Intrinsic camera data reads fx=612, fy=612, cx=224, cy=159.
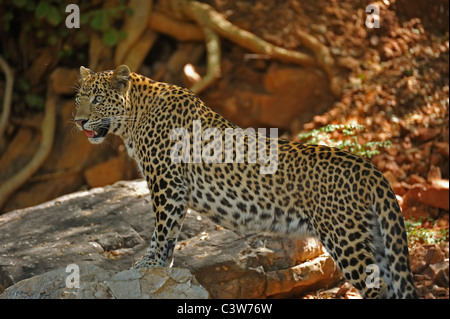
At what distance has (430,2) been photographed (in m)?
13.7

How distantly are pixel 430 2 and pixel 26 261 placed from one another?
10.5 metres

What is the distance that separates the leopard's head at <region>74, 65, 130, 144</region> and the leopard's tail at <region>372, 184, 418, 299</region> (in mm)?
3243

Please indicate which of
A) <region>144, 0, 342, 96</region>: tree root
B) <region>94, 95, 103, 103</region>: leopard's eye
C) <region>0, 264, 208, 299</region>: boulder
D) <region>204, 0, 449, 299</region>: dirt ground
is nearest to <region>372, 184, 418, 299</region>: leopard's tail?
<region>0, 264, 208, 299</region>: boulder

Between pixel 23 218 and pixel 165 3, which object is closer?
pixel 23 218

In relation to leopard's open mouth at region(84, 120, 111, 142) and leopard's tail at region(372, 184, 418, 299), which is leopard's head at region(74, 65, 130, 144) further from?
leopard's tail at region(372, 184, 418, 299)

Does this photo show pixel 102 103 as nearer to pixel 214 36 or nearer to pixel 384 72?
pixel 214 36

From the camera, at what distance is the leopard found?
6070 millimetres

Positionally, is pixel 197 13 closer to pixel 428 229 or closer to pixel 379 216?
pixel 428 229

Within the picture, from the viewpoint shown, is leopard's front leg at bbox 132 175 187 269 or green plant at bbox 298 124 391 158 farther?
green plant at bbox 298 124 391 158

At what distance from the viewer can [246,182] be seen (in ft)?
22.4

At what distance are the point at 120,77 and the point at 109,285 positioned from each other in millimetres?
2501

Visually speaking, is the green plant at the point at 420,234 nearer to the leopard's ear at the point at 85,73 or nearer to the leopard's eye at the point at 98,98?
the leopard's eye at the point at 98,98
